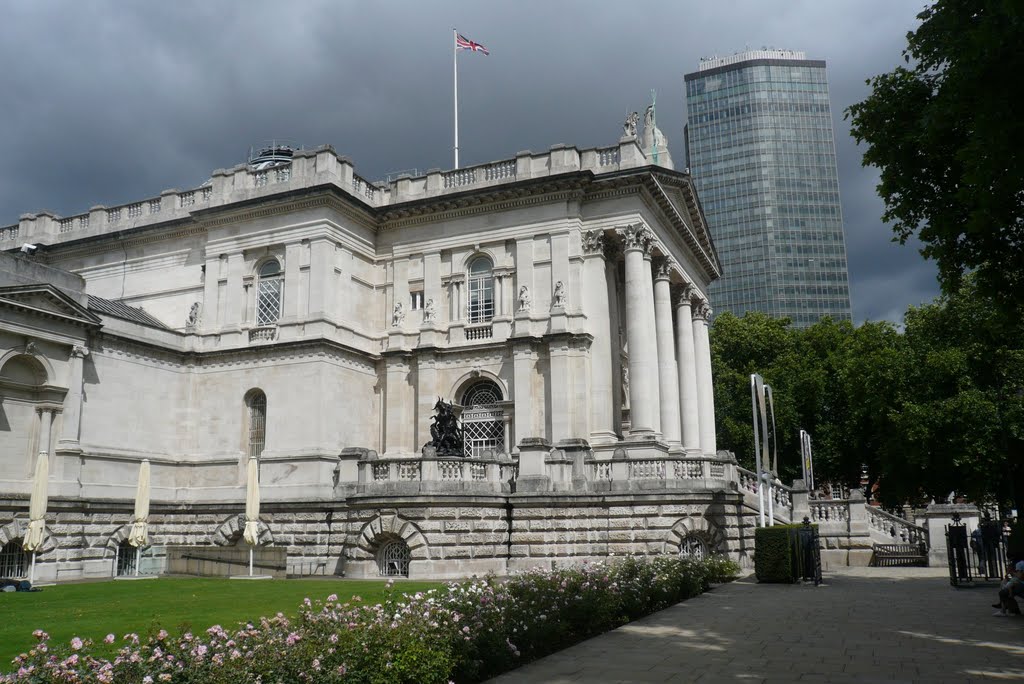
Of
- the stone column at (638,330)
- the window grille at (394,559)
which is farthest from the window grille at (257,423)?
the stone column at (638,330)

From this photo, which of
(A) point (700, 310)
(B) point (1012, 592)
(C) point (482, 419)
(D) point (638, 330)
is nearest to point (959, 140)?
(B) point (1012, 592)

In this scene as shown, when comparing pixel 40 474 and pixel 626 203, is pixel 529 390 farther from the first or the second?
pixel 40 474

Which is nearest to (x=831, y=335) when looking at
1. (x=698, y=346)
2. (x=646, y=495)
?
(x=698, y=346)

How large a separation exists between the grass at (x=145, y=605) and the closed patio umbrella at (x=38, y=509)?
1.80m

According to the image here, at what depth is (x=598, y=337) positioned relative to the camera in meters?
33.2

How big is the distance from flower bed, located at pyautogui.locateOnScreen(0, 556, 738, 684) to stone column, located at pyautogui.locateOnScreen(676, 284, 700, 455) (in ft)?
78.3

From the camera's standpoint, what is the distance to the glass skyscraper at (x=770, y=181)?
127 meters

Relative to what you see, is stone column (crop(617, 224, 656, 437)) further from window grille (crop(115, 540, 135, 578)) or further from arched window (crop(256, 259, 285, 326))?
window grille (crop(115, 540, 135, 578))

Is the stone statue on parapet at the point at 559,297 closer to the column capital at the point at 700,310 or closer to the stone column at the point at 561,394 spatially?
the stone column at the point at 561,394

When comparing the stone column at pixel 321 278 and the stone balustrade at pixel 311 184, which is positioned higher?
the stone balustrade at pixel 311 184

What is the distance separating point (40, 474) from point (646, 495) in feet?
59.9

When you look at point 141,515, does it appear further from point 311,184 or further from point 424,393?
point 311,184

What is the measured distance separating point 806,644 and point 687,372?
28.0 metres

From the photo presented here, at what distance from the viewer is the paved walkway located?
420 inches
